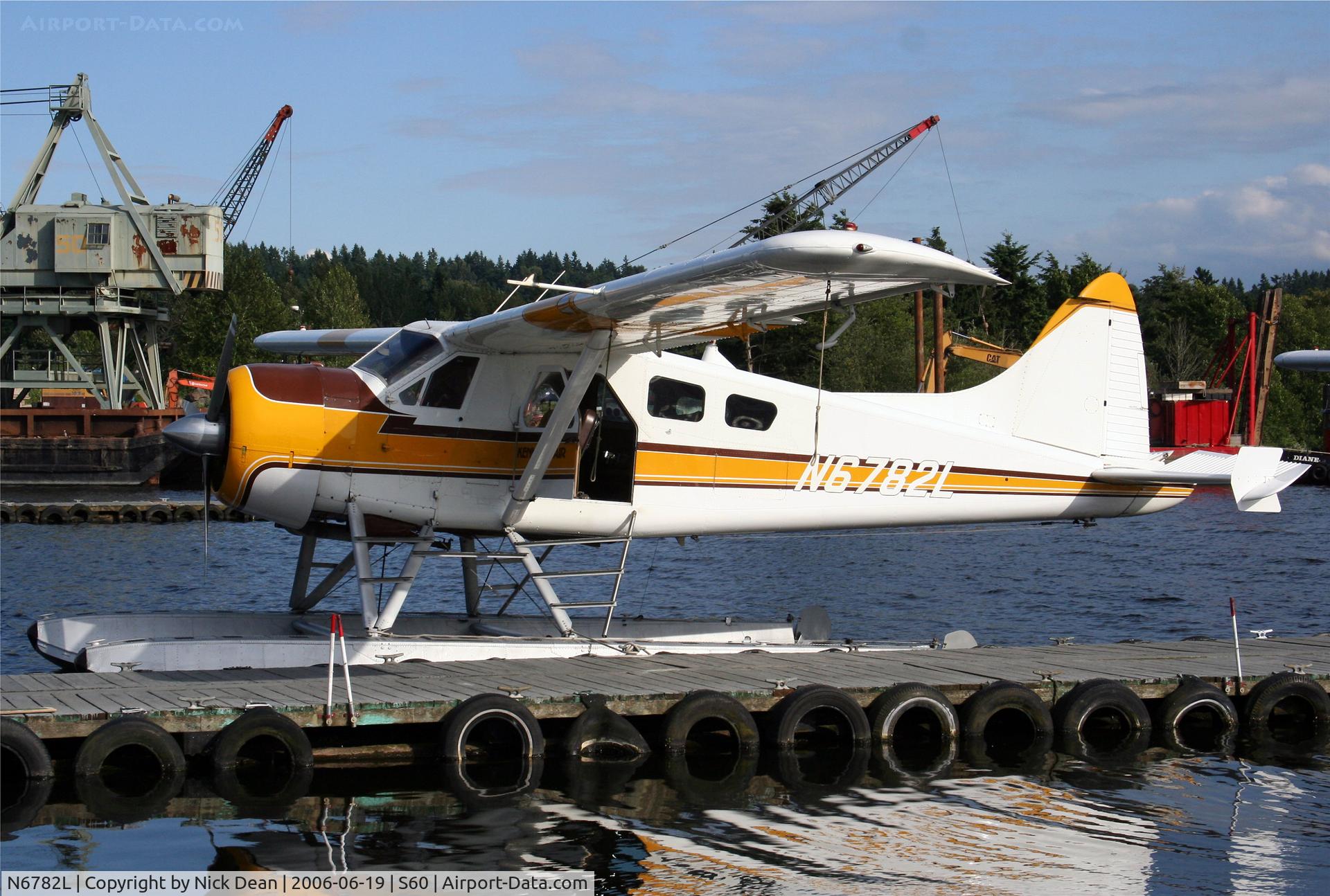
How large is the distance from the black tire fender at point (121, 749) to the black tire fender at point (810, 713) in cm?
396

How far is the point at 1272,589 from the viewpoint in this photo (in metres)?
21.1

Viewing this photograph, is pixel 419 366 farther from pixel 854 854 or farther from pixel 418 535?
pixel 854 854

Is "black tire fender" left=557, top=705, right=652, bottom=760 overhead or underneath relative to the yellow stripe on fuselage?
underneath

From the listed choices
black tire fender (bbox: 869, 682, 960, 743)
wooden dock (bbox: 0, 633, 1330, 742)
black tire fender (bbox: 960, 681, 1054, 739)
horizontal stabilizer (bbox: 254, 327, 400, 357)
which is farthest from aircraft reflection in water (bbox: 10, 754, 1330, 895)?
horizontal stabilizer (bbox: 254, 327, 400, 357)

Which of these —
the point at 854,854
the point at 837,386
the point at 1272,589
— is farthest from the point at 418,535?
the point at 837,386

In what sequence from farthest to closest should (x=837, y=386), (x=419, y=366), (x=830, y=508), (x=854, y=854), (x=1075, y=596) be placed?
(x=837, y=386)
(x=1075, y=596)
(x=830, y=508)
(x=419, y=366)
(x=854, y=854)

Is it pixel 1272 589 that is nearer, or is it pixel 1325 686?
pixel 1325 686

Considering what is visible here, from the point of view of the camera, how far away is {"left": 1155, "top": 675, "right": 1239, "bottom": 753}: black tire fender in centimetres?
1043

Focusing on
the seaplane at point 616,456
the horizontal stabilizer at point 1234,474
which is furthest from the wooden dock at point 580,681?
the horizontal stabilizer at point 1234,474

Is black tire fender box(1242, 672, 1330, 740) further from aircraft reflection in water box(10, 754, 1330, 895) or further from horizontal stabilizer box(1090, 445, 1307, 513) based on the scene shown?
horizontal stabilizer box(1090, 445, 1307, 513)

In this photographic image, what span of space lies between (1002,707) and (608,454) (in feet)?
12.2

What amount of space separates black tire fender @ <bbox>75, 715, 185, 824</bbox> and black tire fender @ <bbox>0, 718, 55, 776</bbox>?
19 cm

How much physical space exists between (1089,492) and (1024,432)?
0.80 m

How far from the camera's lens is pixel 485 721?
8.88 meters
